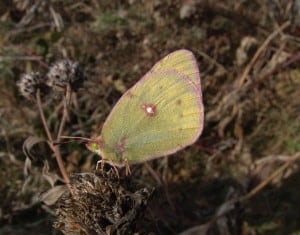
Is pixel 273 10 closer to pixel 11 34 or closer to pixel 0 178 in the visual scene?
pixel 11 34

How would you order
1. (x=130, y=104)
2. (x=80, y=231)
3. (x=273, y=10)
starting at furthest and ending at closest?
(x=273, y=10) < (x=130, y=104) < (x=80, y=231)

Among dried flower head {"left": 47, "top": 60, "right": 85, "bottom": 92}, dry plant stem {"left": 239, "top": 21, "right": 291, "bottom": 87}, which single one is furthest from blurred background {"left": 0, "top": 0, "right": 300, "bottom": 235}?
dried flower head {"left": 47, "top": 60, "right": 85, "bottom": 92}

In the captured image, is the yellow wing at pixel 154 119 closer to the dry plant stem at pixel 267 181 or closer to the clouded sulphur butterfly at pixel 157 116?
the clouded sulphur butterfly at pixel 157 116

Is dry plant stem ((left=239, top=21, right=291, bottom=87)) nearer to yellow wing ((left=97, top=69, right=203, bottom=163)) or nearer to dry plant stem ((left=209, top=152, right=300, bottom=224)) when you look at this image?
dry plant stem ((left=209, top=152, right=300, bottom=224))

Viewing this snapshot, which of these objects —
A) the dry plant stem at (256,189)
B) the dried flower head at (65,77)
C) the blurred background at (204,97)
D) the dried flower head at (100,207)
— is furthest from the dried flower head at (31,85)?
the dry plant stem at (256,189)

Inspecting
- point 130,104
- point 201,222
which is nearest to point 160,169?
point 201,222

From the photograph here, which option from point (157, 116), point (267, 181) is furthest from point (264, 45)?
point (157, 116)
